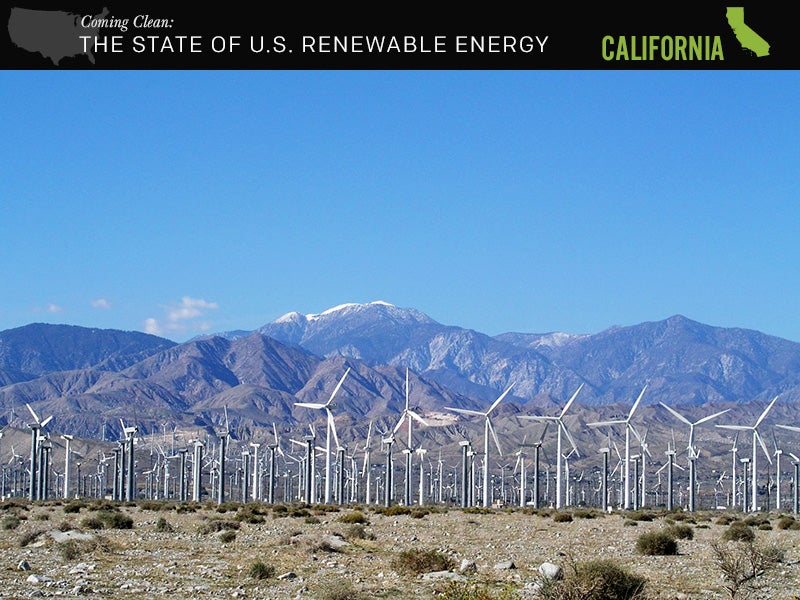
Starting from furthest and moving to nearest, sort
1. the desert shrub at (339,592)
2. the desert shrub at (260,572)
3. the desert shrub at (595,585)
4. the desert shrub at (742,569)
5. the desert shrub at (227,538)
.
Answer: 1. the desert shrub at (227,538)
2. the desert shrub at (260,572)
3. the desert shrub at (339,592)
4. the desert shrub at (742,569)
5. the desert shrub at (595,585)

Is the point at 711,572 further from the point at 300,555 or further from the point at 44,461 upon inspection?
the point at 44,461

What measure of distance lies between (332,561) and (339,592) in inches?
339

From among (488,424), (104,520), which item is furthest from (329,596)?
(488,424)

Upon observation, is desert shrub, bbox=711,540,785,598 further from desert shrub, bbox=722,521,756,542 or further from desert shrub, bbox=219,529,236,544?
desert shrub, bbox=219,529,236,544

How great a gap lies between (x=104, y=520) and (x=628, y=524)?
24845 millimetres

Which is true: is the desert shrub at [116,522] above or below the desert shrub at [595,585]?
below

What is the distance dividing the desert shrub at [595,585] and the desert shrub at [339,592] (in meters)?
3.88

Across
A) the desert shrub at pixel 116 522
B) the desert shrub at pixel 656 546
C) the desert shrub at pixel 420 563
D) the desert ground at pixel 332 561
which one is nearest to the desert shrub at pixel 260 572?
the desert ground at pixel 332 561

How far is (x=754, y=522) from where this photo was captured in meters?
57.7

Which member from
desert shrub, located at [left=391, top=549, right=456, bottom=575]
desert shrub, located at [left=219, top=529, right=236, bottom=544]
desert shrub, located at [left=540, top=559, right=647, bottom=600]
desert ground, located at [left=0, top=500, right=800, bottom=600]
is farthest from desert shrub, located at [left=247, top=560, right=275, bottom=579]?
desert shrub, located at [left=219, top=529, right=236, bottom=544]

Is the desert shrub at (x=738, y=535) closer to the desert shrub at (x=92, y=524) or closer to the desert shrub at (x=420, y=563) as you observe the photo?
the desert shrub at (x=420, y=563)

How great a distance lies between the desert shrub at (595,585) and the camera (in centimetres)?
1917

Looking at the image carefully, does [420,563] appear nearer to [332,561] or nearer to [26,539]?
[332,561]

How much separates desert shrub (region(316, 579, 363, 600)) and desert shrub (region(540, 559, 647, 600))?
153 inches
